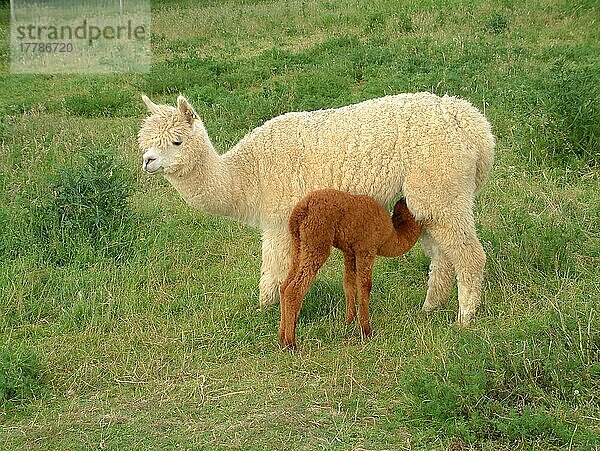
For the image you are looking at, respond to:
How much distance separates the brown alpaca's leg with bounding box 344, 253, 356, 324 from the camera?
5.75 metres

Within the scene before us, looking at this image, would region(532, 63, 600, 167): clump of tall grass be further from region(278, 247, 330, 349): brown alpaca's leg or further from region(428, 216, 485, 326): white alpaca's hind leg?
region(278, 247, 330, 349): brown alpaca's leg

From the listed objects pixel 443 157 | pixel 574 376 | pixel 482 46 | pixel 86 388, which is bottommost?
pixel 86 388

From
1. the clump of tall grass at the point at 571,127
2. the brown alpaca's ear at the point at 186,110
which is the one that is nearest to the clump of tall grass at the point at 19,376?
the brown alpaca's ear at the point at 186,110

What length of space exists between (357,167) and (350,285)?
852 millimetres

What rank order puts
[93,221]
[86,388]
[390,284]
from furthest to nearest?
[93,221], [390,284], [86,388]

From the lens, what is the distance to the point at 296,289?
557cm

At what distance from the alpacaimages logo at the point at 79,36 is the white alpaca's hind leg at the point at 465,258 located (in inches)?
408

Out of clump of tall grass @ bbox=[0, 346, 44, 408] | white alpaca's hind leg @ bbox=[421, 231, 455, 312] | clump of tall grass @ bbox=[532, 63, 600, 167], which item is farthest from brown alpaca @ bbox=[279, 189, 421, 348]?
clump of tall grass @ bbox=[532, 63, 600, 167]

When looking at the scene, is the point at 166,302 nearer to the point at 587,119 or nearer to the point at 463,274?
the point at 463,274

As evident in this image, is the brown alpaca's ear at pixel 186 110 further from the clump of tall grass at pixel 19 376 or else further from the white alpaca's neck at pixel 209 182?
the clump of tall grass at pixel 19 376

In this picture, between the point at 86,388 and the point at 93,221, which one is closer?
the point at 86,388

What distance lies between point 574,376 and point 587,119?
4.49m

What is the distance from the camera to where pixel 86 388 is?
17.5 ft

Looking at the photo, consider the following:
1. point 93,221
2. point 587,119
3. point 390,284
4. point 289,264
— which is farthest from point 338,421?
point 587,119
